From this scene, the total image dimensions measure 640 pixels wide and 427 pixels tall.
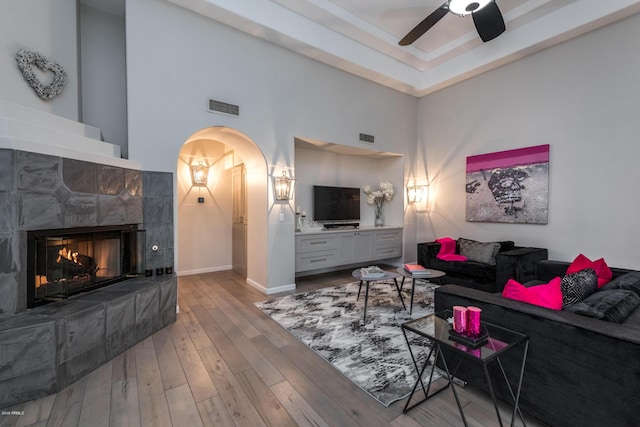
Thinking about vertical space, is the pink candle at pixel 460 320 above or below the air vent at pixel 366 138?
below

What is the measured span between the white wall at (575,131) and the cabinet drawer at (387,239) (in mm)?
1188

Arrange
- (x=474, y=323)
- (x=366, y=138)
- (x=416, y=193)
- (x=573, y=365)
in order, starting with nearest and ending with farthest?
(x=573, y=365) → (x=474, y=323) → (x=366, y=138) → (x=416, y=193)

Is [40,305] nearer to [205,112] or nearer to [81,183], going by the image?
[81,183]

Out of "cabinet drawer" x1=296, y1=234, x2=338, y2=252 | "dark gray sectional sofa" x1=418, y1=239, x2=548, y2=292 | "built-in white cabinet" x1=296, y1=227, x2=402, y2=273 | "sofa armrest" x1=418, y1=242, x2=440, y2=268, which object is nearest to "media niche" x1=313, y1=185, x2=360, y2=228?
"built-in white cabinet" x1=296, y1=227, x2=402, y2=273

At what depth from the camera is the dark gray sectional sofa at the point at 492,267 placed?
145 inches

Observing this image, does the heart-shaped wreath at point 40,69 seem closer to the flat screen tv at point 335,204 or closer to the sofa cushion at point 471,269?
the flat screen tv at point 335,204

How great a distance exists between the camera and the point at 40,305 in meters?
2.24

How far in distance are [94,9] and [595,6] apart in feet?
21.0

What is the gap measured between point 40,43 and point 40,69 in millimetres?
304

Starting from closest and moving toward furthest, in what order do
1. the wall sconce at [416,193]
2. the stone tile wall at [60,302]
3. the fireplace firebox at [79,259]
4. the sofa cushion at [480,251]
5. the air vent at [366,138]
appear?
the stone tile wall at [60,302] < the fireplace firebox at [79,259] < the sofa cushion at [480,251] < the air vent at [366,138] < the wall sconce at [416,193]

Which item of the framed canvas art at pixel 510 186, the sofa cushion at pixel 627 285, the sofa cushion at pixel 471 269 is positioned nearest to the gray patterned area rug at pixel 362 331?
the sofa cushion at pixel 471 269

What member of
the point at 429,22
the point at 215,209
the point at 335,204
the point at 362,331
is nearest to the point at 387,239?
the point at 335,204

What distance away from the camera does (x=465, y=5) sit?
3.07 m

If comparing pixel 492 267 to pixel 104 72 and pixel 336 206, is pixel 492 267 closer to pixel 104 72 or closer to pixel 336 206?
pixel 336 206
